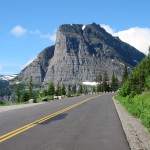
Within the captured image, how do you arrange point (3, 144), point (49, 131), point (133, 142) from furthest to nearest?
1. point (49, 131)
2. point (133, 142)
3. point (3, 144)

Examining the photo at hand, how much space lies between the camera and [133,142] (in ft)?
39.3

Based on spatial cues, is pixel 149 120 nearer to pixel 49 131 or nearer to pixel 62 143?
pixel 49 131

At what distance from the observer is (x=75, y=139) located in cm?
1212

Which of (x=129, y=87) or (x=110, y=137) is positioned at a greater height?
(x=129, y=87)

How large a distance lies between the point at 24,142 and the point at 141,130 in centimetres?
597

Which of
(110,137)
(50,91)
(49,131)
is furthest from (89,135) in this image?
(50,91)

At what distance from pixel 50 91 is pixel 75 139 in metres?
123

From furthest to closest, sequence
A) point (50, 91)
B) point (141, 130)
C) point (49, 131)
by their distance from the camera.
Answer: point (50, 91)
point (141, 130)
point (49, 131)

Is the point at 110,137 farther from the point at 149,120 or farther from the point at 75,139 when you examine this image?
the point at 149,120

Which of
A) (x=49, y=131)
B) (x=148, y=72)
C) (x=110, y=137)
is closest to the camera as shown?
(x=110, y=137)

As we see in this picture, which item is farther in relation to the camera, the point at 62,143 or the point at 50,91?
the point at 50,91

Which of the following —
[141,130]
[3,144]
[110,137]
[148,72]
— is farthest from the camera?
[148,72]

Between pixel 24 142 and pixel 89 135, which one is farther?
pixel 89 135

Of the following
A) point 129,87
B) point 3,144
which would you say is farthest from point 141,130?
point 129,87
